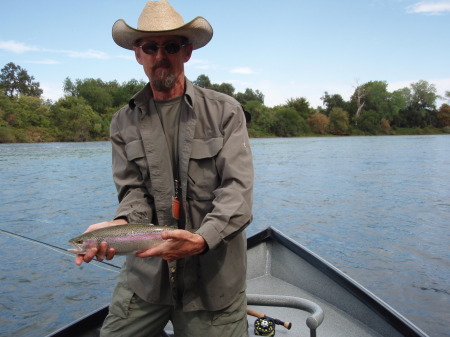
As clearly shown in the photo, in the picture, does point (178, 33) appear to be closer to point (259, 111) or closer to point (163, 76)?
point (163, 76)

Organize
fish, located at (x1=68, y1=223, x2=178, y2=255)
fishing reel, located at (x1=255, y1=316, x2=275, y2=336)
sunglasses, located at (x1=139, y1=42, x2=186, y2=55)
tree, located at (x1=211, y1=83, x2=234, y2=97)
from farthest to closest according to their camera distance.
Result: tree, located at (x1=211, y1=83, x2=234, y2=97) < fishing reel, located at (x1=255, y1=316, x2=275, y2=336) < sunglasses, located at (x1=139, y1=42, x2=186, y2=55) < fish, located at (x1=68, y1=223, x2=178, y2=255)

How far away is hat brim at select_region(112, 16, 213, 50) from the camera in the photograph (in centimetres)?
252

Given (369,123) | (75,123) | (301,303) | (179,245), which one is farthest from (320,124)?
(179,245)

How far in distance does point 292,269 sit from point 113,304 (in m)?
3.08

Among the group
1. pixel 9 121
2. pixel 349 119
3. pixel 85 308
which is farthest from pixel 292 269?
pixel 349 119

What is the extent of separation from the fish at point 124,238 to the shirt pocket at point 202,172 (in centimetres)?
29

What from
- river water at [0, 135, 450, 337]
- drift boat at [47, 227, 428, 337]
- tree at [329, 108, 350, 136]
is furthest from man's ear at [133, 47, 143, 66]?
tree at [329, 108, 350, 136]

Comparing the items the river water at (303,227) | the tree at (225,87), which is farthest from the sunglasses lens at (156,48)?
Answer: the tree at (225,87)

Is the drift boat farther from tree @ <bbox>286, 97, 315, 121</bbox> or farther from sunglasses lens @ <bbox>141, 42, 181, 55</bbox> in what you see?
tree @ <bbox>286, 97, 315, 121</bbox>

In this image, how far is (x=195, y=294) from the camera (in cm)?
248

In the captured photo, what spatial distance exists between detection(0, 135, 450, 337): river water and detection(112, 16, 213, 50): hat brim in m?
5.79

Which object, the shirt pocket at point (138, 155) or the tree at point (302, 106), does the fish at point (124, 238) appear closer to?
the shirt pocket at point (138, 155)

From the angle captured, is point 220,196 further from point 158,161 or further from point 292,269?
point 292,269

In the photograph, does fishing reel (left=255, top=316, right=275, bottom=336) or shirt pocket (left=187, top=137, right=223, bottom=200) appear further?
fishing reel (left=255, top=316, right=275, bottom=336)
